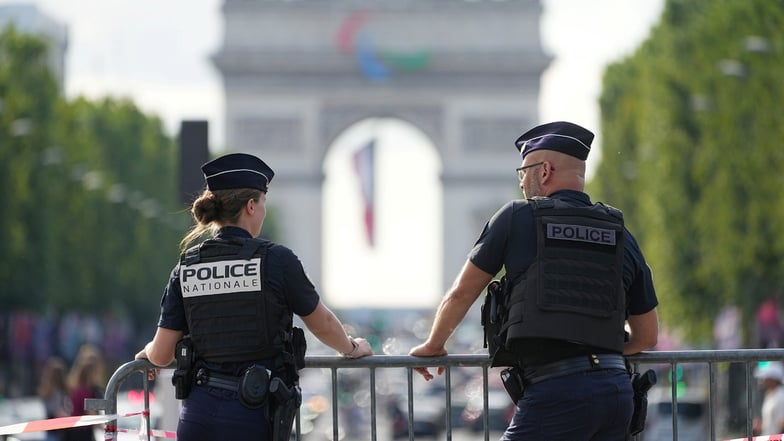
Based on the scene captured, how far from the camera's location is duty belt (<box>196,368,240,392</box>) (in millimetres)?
6230

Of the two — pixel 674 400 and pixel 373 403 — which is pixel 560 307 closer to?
pixel 373 403

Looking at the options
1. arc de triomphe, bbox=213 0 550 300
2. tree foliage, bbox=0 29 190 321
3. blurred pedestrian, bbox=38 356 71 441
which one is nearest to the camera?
blurred pedestrian, bbox=38 356 71 441

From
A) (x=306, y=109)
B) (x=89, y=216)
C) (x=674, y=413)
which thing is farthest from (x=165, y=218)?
(x=674, y=413)

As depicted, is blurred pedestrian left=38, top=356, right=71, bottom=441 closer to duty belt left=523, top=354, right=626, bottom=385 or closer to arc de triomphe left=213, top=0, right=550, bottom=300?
duty belt left=523, top=354, right=626, bottom=385

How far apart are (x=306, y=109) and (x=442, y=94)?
5357 mm

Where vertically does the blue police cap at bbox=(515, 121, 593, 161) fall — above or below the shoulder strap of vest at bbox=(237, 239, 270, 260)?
above

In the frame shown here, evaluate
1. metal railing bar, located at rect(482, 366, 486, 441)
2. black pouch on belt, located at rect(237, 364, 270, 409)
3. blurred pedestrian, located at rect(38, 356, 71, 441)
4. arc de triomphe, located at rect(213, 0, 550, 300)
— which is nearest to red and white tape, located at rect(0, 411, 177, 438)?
black pouch on belt, located at rect(237, 364, 270, 409)

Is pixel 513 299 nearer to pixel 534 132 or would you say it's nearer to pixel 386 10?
pixel 534 132

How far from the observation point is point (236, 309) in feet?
20.5

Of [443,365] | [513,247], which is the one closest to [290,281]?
[513,247]

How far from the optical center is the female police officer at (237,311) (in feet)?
20.3

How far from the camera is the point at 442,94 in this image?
241ft

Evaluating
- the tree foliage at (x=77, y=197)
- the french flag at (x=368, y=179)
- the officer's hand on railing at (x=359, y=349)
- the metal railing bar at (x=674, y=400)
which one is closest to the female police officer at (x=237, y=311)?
the officer's hand on railing at (x=359, y=349)

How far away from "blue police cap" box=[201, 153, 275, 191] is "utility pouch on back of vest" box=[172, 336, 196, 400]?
534 millimetres
